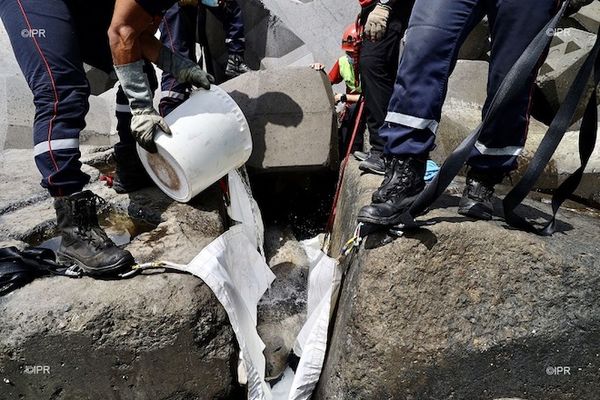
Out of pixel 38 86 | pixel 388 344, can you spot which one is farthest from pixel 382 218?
pixel 38 86

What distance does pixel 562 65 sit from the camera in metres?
5.35

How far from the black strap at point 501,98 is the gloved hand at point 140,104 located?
4.08ft

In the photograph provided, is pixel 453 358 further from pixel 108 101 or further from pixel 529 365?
pixel 108 101

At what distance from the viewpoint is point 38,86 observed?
2346mm

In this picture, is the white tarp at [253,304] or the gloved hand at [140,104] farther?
the gloved hand at [140,104]

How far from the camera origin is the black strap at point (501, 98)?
1995 mm

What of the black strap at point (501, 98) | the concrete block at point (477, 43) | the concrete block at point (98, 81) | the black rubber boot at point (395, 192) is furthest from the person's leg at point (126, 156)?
the concrete block at point (477, 43)

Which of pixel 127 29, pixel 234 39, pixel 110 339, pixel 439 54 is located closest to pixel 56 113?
pixel 127 29

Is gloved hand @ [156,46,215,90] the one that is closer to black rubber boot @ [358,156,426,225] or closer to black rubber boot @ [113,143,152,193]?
black rubber boot @ [113,143,152,193]

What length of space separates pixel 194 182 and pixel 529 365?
67.4 inches

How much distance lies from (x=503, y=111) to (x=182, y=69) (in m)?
1.65

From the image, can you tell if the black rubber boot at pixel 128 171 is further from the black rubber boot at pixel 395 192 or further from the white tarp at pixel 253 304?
the black rubber boot at pixel 395 192

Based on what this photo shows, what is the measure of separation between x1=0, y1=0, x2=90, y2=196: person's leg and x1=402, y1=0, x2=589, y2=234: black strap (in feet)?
4.84

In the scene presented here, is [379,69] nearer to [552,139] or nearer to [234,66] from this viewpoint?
[552,139]
